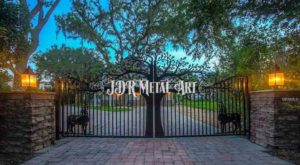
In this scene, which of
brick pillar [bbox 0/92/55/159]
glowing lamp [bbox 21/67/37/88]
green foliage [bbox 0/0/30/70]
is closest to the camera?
brick pillar [bbox 0/92/55/159]

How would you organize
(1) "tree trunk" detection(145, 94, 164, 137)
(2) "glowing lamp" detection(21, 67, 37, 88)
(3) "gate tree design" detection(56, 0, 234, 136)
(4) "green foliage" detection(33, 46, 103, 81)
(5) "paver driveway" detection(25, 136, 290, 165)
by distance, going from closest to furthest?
1. (5) "paver driveway" detection(25, 136, 290, 165)
2. (2) "glowing lamp" detection(21, 67, 37, 88)
3. (1) "tree trunk" detection(145, 94, 164, 137)
4. (3) "gate tree design" detection(56, 0, 234, 136)
5. (4) "green foliage" detection(33, 46, 103, 81)

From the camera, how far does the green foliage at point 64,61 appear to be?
611 inches

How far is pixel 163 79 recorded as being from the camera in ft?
25.4

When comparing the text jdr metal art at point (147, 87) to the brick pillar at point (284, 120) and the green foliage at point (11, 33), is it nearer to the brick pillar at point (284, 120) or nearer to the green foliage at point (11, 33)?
the brick pillar at point (284, 120)

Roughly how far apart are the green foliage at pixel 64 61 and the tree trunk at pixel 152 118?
7.65m

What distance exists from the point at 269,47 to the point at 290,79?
3.85 feet

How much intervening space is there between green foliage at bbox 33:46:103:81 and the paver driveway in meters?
8.62

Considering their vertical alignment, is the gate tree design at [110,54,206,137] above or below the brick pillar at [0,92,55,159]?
above

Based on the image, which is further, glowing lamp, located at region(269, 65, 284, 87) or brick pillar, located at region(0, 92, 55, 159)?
glowing lamp, located at region(269, 65, 284, 87)

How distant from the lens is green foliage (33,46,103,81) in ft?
50.9

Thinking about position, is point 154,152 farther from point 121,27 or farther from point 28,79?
point 121,27

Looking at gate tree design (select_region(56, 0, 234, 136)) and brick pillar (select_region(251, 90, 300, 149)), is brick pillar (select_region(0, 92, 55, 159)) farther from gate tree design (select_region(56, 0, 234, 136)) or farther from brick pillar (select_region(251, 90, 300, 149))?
gate tree design (select_region(56, 0, 234, 136))

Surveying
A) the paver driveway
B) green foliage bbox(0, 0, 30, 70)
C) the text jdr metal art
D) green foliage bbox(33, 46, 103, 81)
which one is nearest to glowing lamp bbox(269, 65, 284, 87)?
the paver driveway

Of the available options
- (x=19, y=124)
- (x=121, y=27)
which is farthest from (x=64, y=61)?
(x=19, y=124)
